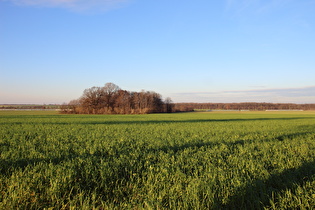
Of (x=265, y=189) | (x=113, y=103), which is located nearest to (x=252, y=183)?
(x=265, y=189)

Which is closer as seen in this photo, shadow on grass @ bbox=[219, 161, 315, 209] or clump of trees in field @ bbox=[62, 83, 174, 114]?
shadow on grass @ bbox=[219, 161, 315, 209]

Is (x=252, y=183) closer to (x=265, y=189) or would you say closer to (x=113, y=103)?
(x=265, y=189)

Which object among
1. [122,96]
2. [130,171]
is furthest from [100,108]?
[130,171]

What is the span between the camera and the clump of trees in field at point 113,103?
7612cm

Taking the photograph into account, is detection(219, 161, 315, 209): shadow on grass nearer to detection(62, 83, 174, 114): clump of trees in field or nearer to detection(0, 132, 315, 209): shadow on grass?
detection(0, 132, 315, 209): shadow on grass

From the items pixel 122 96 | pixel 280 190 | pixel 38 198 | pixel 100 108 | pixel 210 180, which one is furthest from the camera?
pixel 122 96

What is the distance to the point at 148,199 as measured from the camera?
3924mm

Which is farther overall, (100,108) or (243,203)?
(100,108)

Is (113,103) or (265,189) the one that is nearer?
(265,189)

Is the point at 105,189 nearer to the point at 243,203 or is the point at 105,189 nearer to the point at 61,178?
the point at 61,178

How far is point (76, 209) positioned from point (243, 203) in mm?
2961

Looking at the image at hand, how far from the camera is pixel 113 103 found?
281ft

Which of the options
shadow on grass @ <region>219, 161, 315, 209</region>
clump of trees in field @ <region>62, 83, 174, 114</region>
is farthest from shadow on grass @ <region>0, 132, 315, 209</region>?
clump of trees in field @ <region>62, 83, 174, 114</region>

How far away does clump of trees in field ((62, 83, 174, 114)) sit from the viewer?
76.1 meters
